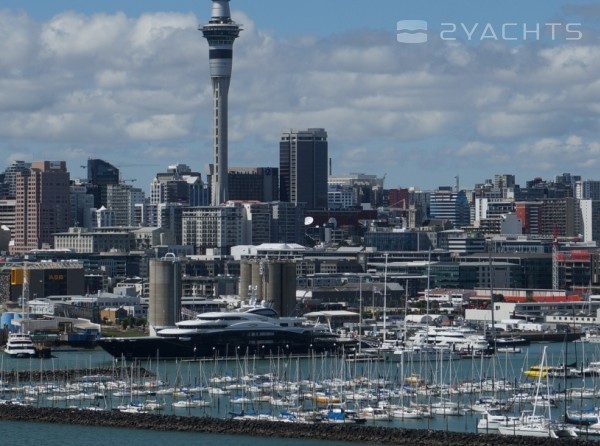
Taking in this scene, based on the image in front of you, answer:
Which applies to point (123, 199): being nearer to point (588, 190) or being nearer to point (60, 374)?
point (588, 190)

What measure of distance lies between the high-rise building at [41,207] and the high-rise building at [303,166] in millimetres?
24176

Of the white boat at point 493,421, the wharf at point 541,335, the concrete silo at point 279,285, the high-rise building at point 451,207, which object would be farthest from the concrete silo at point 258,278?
the high-rise building at point 451,207

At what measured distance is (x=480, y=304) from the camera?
85.2 metres

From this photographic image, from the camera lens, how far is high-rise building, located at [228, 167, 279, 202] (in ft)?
494

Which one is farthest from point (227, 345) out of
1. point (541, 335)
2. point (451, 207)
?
point (451, 207)

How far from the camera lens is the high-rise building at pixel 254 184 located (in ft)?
494

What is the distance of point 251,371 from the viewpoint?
176 ft

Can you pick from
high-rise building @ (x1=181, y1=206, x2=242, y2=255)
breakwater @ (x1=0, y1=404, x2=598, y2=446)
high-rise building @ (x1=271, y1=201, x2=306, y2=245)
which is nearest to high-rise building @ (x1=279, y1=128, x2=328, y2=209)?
high-rise building @ (x1=271, y1=201, x2=306, y2=245)

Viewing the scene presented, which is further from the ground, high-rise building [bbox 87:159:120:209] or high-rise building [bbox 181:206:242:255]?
high-rise building [bbox 87:159:120:209]

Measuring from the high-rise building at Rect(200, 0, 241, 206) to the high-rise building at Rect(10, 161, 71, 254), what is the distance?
11276 millimetres

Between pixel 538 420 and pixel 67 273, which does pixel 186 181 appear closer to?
pixel 67 273

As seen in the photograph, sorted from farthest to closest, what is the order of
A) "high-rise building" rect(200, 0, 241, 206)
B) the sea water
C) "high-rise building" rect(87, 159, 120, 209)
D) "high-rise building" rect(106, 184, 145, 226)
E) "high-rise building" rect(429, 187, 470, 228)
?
"high-rise building" rect(87, 159, 120, 209) < "high-rise building" rect(429, 187, 470, 228) < "high-rise building" rect(106, 184, 145, 226) < "high-rise building" rect(200, 0, 241, 206) < the sea water

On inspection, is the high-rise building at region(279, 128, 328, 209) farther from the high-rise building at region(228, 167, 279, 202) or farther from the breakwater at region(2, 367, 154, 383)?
the breakwater at region(2, 367, 154, 383)

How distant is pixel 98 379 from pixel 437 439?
14.0 meters
